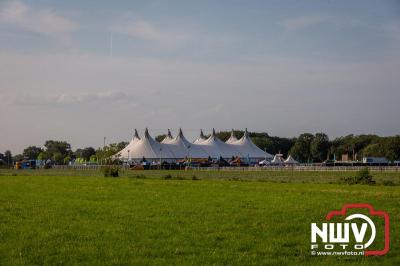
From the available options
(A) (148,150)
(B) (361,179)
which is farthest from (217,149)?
(B) (361,179)

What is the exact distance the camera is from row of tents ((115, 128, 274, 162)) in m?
99.2

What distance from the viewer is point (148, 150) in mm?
99875

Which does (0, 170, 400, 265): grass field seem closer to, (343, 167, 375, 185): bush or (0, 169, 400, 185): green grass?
(343, 167, 375, 185): bush

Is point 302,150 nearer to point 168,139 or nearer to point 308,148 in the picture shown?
point 308,148

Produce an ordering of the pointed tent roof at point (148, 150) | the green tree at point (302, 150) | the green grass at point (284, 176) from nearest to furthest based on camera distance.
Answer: the green grass at point (284, 176) < the pointed tent roof at point (148, 150) < the green tree at point (302, 150)

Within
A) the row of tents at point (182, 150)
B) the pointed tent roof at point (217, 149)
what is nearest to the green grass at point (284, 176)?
the row of tents at point (182, 150)

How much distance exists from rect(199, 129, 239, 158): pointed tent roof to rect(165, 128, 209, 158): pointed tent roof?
1.77m

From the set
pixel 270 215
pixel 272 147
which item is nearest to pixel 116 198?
pixel 270 215

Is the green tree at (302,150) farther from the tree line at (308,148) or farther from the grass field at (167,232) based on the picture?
the grass field at (167,232)

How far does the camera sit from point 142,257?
9945 millimetres

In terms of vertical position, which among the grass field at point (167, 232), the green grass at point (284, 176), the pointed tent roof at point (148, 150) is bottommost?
the grass field at point (167, 232)

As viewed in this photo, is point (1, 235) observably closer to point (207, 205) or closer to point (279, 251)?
point (279, 251)

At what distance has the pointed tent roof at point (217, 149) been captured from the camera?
10868 cm

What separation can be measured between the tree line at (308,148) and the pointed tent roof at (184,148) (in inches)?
389
